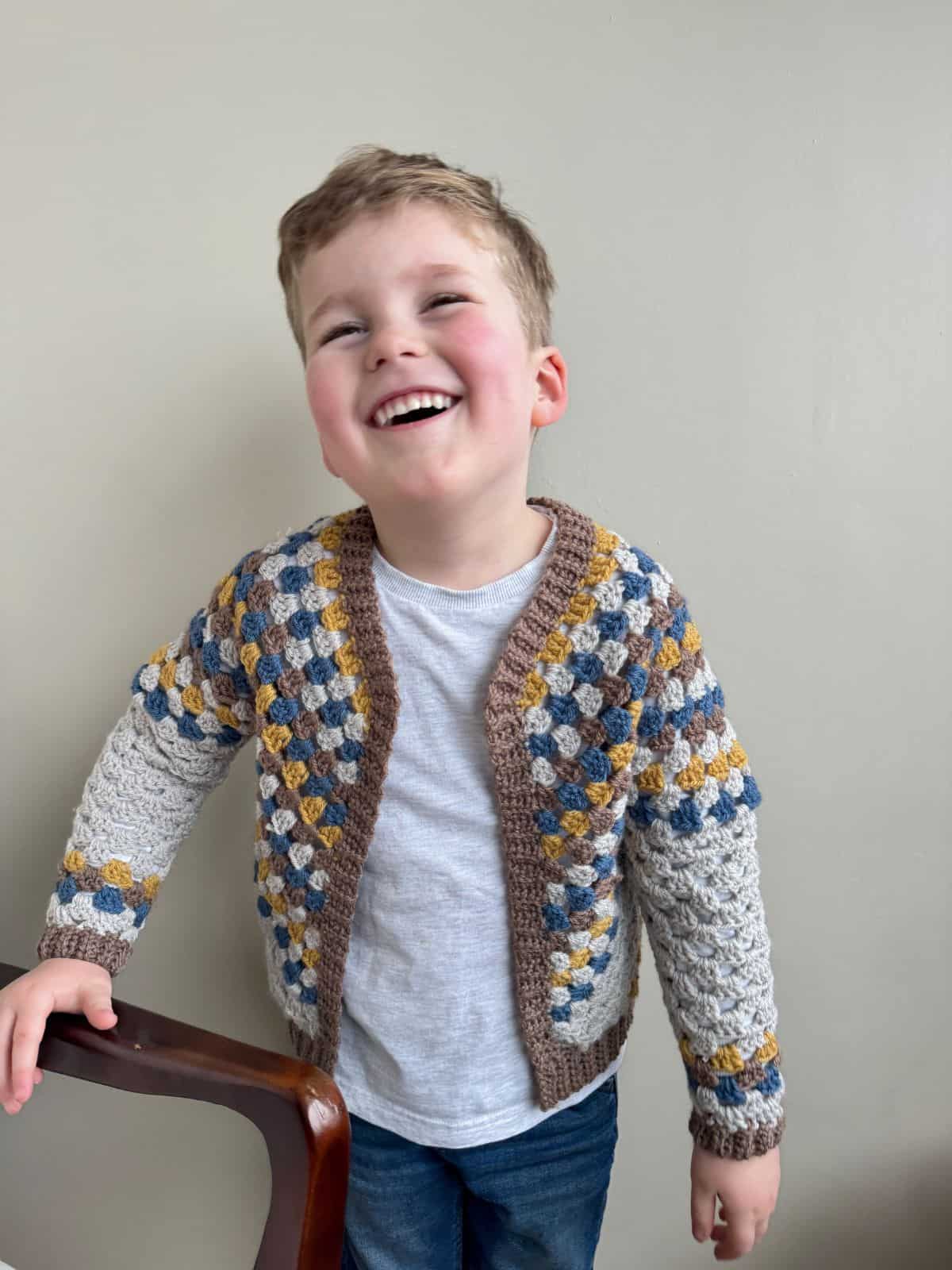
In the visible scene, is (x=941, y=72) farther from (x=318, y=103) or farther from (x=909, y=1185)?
(x=909, y=1185)

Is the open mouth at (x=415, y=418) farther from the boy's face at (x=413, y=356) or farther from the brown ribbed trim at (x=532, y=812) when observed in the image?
the brown ribbed trim at (x=532, y=812)

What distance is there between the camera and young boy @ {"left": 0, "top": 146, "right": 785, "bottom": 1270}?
0.69 meters

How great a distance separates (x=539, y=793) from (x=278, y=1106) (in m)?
0.27

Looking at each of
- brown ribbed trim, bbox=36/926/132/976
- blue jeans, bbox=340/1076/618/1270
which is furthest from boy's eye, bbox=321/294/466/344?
blue jeans, bbox=340/1076/618/1270

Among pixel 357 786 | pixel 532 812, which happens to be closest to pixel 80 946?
pixel 357 786

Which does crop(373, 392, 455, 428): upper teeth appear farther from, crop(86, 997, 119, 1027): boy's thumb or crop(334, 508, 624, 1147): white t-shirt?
crop(86, 997, 119, 1027): boy's thumb

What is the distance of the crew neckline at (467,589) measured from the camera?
75 cm

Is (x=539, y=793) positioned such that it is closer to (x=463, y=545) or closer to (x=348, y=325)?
(x=463, y=545)

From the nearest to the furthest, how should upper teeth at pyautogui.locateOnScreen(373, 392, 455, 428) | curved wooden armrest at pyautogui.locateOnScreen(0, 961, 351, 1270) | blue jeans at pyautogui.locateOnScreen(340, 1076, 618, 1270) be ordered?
curved wooden armrest at pyautogui.locateOnScreen(0, 961, 351, 1270)
upper teeth at pyautogui.locateOnScreen(373, 392, 455, 428)
blue jeans at pyautogui.locateOnScreen(340, 1076, 618, 1270)

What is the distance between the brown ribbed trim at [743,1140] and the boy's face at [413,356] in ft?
1.67

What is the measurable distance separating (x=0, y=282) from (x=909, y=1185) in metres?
1.32

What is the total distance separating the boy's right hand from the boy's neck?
38 centimetres

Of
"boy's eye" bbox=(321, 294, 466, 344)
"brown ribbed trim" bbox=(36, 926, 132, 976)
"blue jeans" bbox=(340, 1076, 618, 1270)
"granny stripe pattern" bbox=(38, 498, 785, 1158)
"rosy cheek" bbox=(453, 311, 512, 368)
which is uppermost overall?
"boy's eye" bbox=(321, 294, 466, 344)

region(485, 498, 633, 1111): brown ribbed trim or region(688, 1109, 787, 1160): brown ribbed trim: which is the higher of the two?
region(485, 498, 633, 1111): brown ribbed trim
